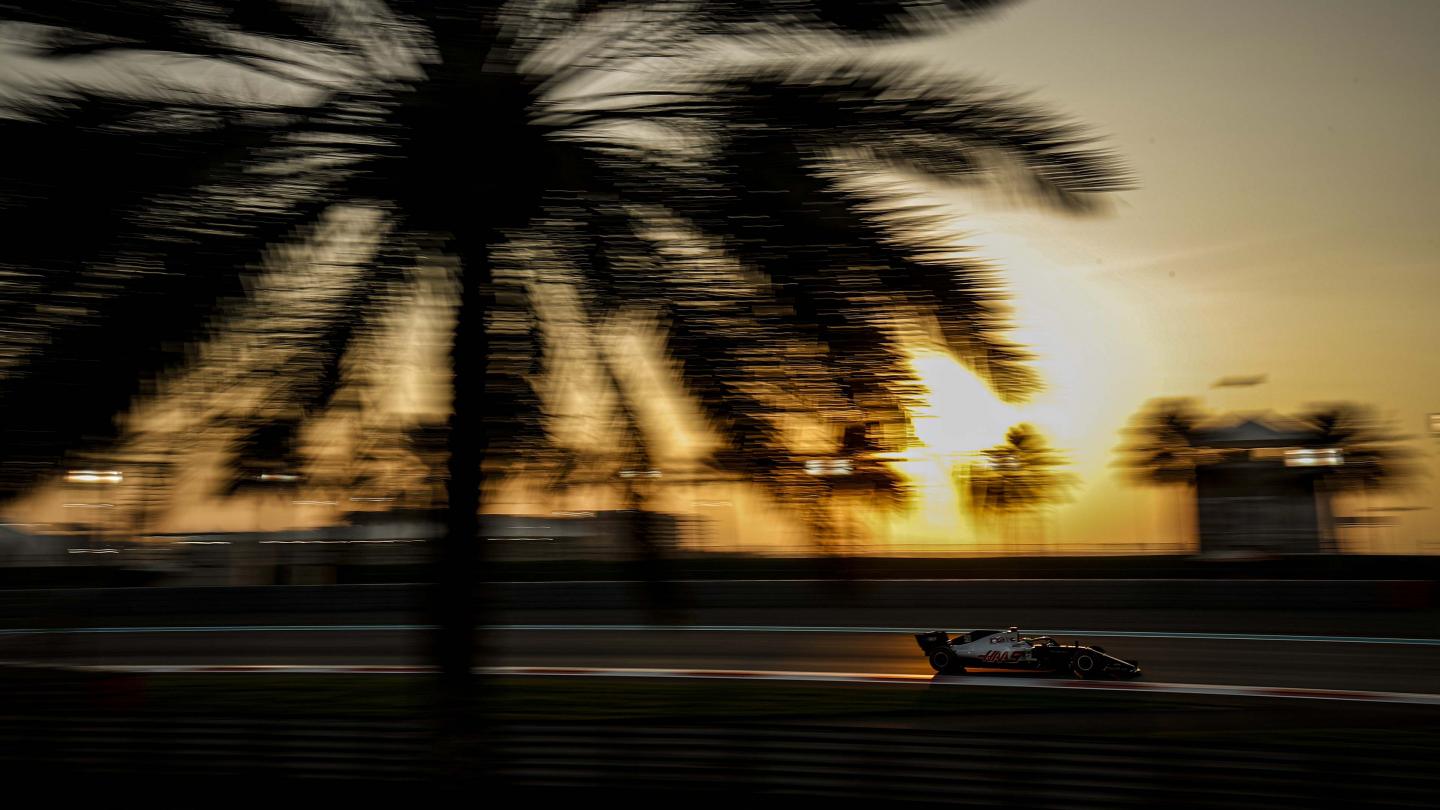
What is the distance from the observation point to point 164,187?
4730 millimetres

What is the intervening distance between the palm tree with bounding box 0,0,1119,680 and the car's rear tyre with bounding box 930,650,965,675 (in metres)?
6.93

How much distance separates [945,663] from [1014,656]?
2.37 ft

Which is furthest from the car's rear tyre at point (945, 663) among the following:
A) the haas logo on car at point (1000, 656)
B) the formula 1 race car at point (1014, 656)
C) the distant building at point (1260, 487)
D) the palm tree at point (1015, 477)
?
the distant building at point (1260, 487)

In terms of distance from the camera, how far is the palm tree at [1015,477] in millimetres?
4801

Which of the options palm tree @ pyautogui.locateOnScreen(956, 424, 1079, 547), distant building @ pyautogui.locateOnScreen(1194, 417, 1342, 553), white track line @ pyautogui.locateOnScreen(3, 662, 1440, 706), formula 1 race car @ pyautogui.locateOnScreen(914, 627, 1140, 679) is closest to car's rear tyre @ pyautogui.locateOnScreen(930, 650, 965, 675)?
formula 1 race car @ pyautogui.locateOnScreen(914, 627, 1140, 679)

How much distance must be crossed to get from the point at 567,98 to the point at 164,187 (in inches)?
66.7

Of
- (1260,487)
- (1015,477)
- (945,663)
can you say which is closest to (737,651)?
(945,663)

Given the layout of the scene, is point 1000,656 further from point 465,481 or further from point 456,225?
point 456,225

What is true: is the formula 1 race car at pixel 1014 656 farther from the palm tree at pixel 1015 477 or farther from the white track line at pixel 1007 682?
the palm tree at pixel 1015 477

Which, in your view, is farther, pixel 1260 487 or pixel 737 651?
pixel 1260 487

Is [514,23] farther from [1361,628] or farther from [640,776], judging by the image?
[1361,628]

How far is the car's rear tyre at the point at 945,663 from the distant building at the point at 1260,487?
60.2ft

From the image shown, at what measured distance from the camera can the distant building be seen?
95.6 ft

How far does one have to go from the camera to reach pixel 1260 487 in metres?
31.5
